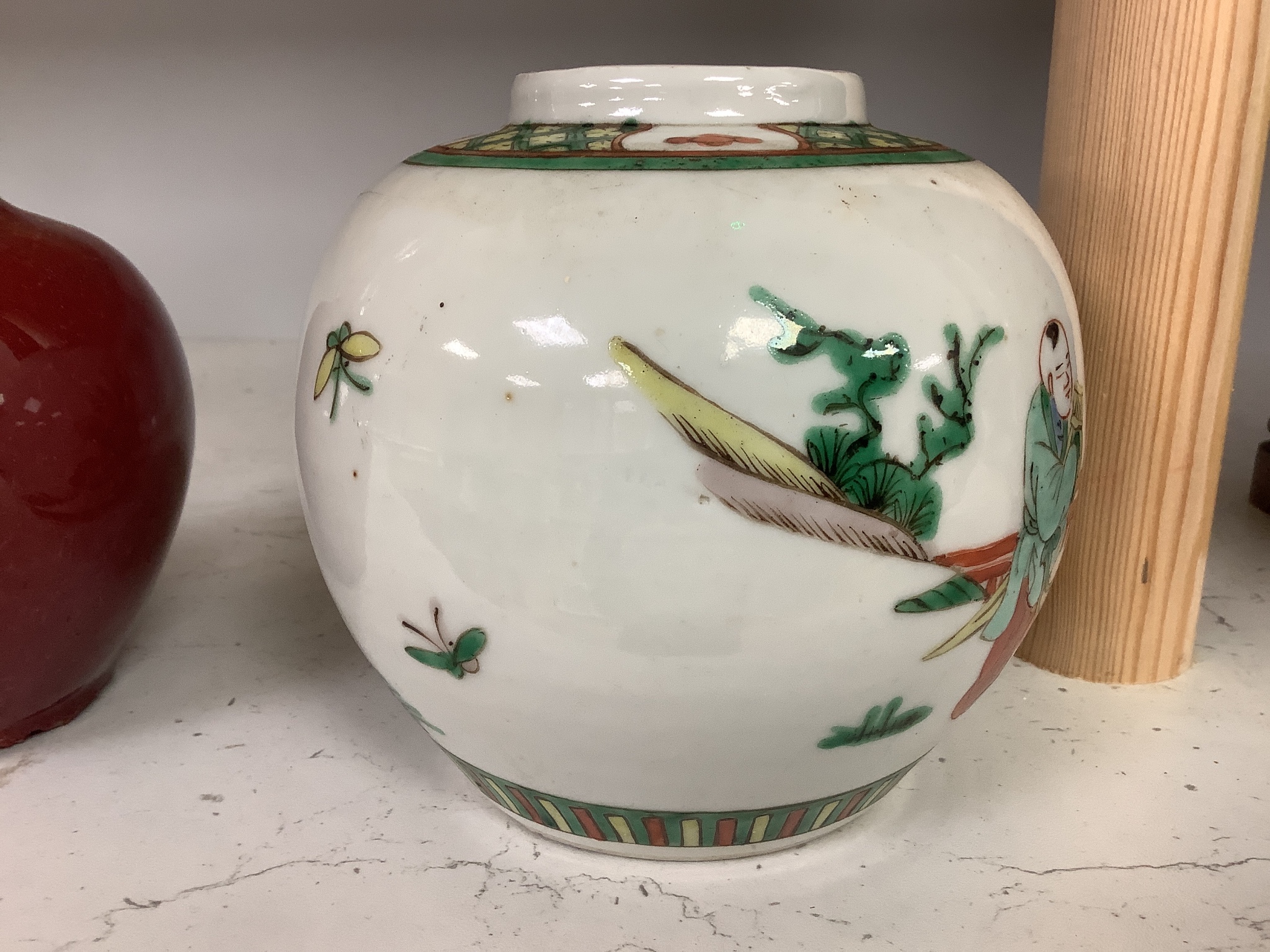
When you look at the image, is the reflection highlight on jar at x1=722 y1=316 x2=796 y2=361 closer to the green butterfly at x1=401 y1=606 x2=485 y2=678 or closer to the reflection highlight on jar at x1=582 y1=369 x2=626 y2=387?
the reflection highlight on jar at x1=582 y1=369 x2=626 y2=387

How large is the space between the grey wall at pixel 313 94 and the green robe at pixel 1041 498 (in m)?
0.91

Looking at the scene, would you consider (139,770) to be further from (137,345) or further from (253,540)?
(253,540)

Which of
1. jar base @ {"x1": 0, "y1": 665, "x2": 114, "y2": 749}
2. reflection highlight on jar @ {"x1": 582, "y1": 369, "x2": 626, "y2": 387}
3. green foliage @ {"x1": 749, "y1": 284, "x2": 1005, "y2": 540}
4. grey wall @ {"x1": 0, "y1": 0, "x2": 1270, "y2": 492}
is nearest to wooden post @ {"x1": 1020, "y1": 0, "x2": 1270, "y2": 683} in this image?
green foliage @ {"x1": 749, "y1": 284, "x2": 1005, "y2": 540}

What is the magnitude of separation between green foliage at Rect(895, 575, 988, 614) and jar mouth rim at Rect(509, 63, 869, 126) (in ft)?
0.86

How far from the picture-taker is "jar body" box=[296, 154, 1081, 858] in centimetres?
55

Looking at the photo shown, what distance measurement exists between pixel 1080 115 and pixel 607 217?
456 millimetres

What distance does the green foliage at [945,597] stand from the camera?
1.96ft

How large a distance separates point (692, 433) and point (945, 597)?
166 millimetres

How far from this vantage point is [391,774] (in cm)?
82

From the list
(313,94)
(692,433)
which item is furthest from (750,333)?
(313,94)

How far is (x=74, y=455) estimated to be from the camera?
0.77m

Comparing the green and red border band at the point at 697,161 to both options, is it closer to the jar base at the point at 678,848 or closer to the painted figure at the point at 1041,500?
the painted figure at the point at 1041,500

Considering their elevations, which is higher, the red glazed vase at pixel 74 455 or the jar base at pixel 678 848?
the red glazed vase at pixel 74 455

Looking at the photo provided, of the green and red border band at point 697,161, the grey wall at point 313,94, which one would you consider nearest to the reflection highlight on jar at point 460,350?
the green and red border band at point 697,161
